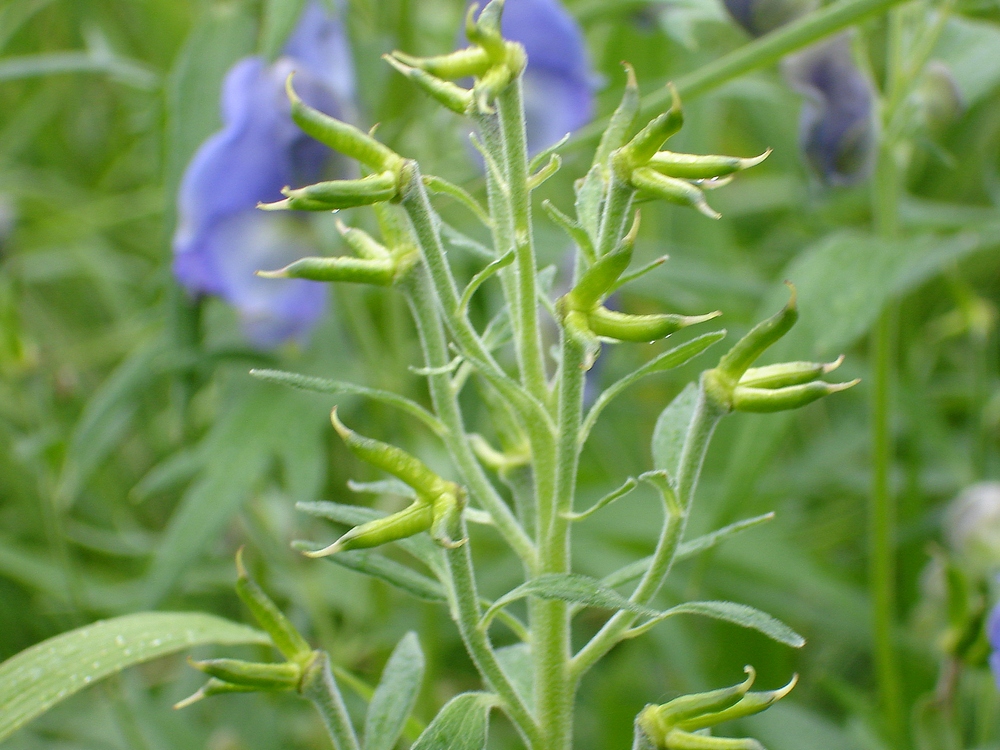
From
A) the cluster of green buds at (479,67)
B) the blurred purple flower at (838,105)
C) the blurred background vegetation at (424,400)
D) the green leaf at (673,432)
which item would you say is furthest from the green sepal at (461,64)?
the blurred purple flower at (838,105)

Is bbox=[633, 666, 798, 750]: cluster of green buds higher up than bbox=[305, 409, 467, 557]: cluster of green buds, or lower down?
lower down

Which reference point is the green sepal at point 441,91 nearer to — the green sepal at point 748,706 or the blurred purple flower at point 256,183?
the green sepal at point 748,706

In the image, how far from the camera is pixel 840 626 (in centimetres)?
62

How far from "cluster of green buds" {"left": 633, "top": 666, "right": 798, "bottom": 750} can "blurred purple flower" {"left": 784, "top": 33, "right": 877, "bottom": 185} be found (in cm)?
39

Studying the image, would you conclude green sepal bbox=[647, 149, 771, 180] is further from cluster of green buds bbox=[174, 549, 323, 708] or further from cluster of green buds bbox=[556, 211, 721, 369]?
cluster of green buds bbox=[174, 549, 323, 708]

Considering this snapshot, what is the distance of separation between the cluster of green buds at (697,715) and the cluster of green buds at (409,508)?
0.06 m

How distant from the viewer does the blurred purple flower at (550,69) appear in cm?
55

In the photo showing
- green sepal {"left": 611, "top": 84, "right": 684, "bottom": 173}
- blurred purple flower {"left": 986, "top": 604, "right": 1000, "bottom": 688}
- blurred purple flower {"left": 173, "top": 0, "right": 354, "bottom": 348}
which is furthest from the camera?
blurred purple flower {"left": 173, "top": 0, "right": 354, "bottom": 348}

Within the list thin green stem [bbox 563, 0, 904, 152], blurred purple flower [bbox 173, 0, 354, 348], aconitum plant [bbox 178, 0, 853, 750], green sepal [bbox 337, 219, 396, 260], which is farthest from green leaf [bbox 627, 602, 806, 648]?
blurred purple flower [bbox 173, 0, 354, 348]

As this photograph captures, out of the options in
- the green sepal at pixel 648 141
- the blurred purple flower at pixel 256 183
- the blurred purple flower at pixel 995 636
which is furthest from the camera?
the blurred purple flower at pixel 256 183

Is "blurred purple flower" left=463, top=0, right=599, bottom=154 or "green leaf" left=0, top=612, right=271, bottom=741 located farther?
"blurred purple flower" left=463, top=0, right=599, bottom=154

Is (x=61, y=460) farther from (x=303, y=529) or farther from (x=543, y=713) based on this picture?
(x=543, y=713)

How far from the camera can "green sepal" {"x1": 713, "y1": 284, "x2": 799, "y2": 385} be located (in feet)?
0.68

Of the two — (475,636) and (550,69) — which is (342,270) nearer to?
(475,636)
